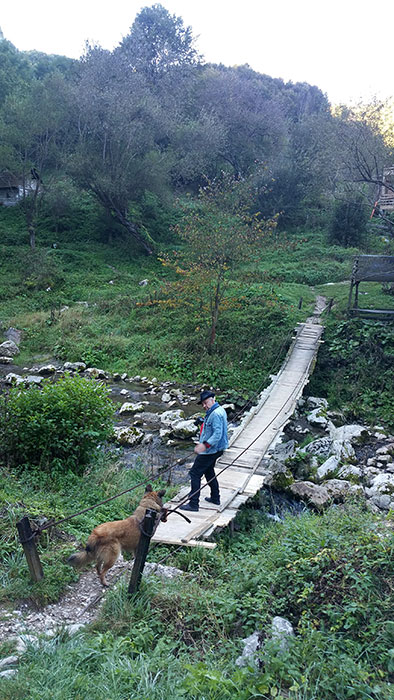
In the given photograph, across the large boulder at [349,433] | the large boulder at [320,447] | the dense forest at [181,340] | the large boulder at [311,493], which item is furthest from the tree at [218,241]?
the large boulder at [311,493]

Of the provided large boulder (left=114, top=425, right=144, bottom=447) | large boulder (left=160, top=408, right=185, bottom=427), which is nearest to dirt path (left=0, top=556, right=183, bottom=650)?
large boulder (left=114, top=425, right=144, bottom=447)

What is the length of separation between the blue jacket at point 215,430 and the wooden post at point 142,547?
2441 mm

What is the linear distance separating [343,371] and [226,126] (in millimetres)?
27670

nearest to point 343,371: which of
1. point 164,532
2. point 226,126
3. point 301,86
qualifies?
point 164,532

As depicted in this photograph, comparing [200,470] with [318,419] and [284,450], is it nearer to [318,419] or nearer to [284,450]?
[284,450]

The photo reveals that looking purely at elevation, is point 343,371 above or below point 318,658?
below

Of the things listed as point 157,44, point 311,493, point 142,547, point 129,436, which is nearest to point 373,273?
point 129,436

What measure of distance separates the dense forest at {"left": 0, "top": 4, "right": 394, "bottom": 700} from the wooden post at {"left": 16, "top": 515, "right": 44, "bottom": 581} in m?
0.11

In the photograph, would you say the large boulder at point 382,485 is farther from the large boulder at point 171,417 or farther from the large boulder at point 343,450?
the large boulder at point 171,417

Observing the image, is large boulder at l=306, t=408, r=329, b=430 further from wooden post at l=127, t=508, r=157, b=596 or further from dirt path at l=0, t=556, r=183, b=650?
wooden post at l=127, t=508, r=157, b=596

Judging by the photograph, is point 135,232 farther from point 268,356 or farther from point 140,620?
point 140,620

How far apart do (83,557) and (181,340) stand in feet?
43.8

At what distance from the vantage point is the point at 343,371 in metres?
15.2

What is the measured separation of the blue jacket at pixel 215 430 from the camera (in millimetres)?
6477
